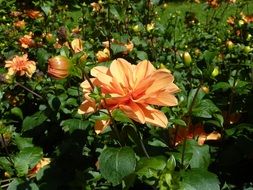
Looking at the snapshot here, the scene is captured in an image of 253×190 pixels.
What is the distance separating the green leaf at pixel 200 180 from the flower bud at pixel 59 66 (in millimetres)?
375

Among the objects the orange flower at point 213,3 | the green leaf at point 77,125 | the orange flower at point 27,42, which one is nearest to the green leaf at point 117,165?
the green leaf at point 77,125

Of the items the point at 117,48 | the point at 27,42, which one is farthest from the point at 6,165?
the point at 27,42

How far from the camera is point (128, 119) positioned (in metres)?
1.17

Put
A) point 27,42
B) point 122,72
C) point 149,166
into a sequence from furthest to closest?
point 27,42, point 122,72, point 149,166

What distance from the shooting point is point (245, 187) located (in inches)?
62.0

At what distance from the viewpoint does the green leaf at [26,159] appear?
1.48 m

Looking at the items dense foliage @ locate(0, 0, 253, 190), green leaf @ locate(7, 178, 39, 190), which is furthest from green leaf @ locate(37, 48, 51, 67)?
green leaf @ locate(7, 178, 39, 190)

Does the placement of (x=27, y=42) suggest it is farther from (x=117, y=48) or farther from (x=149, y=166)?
(x=149, y=166)

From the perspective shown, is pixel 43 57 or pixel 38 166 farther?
pixel 43 57

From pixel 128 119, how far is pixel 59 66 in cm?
21

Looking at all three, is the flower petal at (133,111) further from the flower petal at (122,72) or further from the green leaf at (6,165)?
the green leaf at (6,165)

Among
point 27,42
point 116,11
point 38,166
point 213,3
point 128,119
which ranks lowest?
point 213,3

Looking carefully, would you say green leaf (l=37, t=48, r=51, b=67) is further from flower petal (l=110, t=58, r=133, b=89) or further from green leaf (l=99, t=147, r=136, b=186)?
green leaf (l=99, t=147, r=136, b=186)

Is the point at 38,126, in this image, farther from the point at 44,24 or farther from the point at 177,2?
the point at 177,2
